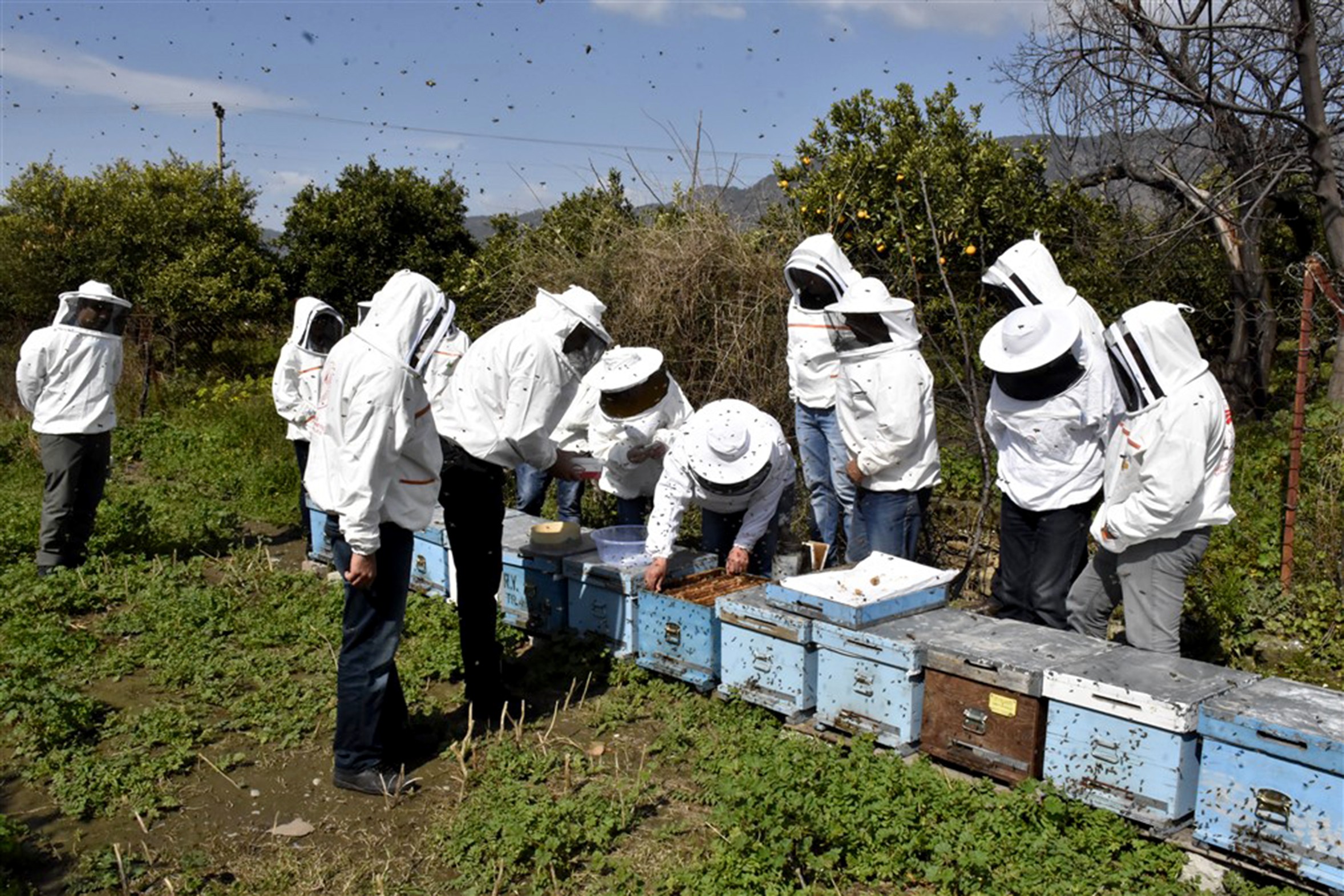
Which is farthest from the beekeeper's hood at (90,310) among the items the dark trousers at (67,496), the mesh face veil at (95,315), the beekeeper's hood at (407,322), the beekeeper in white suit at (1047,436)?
the beekeeper in white suit at (1047,436)

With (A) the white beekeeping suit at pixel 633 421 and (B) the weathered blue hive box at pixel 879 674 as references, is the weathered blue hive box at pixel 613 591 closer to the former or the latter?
(A) the white beekeeping suit at pixel 633 421

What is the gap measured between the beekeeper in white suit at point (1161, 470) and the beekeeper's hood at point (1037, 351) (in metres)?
0.21

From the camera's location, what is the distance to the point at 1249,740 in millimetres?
3330

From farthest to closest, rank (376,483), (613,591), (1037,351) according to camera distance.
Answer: (613,591) < (1037,351) < (376,483)

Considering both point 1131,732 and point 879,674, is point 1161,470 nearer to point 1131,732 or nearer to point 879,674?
point 1131,732

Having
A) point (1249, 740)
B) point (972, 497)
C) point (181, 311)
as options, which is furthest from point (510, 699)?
point (181, 311)

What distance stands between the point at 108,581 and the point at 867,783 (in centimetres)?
528

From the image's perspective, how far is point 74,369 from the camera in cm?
714

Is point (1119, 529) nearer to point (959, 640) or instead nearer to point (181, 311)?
point (959, 640)

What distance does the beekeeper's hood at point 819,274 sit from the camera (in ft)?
21.7

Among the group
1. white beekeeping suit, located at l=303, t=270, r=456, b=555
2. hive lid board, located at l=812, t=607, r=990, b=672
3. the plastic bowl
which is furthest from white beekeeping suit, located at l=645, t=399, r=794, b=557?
white beekeeping suit, located at l=303, t=270, r=456, b=555

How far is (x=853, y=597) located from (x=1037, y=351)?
1314 millimetres

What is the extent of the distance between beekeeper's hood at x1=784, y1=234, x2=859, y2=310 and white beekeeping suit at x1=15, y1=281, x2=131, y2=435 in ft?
14.7

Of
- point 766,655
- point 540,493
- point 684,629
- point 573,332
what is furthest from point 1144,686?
point 540,493
